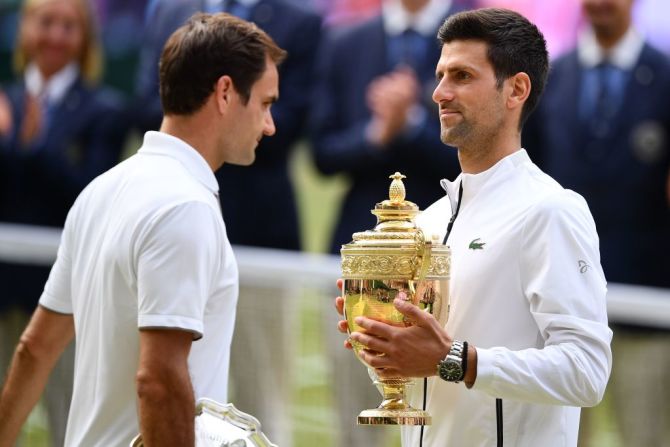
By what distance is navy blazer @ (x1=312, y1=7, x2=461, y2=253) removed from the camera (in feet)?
23.3

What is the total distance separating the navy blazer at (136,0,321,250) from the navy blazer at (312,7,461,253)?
11cm

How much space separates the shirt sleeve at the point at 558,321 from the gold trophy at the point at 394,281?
19 cm

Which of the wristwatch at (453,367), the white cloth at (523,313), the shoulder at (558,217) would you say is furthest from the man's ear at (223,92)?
the wristwatch at (453,367)

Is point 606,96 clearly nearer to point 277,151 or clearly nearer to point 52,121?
point 277,151

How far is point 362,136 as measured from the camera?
742 centimetres

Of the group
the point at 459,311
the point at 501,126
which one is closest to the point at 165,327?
the point at 459,311

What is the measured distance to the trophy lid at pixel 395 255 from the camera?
3.09m

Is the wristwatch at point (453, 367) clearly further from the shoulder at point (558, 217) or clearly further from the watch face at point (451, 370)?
the shoulder at point (558, 217)

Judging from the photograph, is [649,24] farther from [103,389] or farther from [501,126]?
[103,389]

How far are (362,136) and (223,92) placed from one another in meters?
3.81

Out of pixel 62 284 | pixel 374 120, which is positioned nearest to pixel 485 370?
pixel 62 284

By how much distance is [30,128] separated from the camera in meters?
8.98

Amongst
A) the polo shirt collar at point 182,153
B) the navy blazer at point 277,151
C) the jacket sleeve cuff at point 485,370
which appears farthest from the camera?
the navy blazer at point 277,151

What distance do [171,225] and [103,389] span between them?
0.46 m
